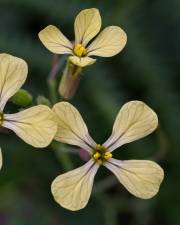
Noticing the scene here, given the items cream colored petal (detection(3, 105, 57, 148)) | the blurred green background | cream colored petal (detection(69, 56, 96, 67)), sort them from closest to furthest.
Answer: cream colored petal (detection(3, 105, 57, 148))
cream colored petal (detection(69, 56, 96, 67))
the blurred green background

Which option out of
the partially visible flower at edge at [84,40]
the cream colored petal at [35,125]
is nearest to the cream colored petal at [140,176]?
the cream colored petal at [35,125]

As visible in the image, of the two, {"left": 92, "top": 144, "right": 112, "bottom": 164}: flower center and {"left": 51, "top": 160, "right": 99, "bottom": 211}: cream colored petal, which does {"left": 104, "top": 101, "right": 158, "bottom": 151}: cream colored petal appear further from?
{"left": 51, "top": 160, "right": 99, "bottom": 211}: cream colored petal

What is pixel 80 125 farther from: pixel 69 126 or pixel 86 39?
pixel 86 39

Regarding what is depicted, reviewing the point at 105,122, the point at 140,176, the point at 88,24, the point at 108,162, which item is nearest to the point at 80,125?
the point at 108,162

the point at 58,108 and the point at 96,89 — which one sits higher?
the point at 58,108

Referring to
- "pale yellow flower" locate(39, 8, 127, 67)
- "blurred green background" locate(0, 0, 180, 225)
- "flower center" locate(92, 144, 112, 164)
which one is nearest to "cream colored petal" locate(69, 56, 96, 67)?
"pale yellow flower" locate(39, 8, 127, 67)

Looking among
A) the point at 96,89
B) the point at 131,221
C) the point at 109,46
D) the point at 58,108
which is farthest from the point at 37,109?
the point at 131,221

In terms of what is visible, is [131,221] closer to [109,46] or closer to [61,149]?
[61,149]
